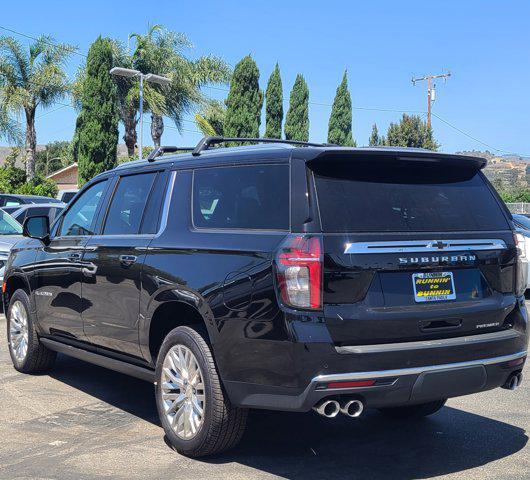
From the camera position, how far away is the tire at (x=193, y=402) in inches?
174

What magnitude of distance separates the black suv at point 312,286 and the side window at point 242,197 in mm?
11

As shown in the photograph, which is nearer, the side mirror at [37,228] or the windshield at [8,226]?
the side mirror at [37,228]

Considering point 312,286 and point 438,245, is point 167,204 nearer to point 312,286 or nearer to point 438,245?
point 312,286

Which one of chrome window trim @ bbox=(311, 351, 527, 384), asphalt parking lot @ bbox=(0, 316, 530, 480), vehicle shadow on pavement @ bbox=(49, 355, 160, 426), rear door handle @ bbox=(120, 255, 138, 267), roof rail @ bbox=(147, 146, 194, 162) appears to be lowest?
vehicle shadow on pavement @ bbox=(49, 355, 160, 426)

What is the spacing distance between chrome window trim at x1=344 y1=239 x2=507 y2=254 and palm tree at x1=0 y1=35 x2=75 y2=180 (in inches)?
1357

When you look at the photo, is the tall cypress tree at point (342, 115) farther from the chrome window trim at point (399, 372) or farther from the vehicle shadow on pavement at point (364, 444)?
the chrome window trim at point (399, 372)

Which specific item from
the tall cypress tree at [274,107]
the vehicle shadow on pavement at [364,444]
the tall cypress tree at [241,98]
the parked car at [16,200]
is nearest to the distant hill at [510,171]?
the tall cypress tree at [274,107]

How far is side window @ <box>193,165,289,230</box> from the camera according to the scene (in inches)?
170

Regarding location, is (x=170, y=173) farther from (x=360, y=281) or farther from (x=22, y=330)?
(x=22, y=330)

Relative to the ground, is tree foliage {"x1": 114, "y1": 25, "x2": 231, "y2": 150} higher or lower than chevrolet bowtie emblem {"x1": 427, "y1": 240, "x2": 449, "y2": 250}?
higher

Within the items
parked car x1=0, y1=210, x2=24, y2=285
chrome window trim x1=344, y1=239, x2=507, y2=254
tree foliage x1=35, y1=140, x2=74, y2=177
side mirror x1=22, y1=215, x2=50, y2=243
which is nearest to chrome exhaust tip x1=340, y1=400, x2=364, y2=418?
chrome window trim x1=344, y1=239, x2=507, y2=254

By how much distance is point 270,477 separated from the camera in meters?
4.41

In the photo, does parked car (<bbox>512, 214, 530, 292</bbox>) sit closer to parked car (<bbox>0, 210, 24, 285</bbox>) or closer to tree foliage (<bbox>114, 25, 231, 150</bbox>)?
parked car (<bbox>0, 210, 24, 285</bbox>)

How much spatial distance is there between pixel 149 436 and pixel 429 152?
2702mm
